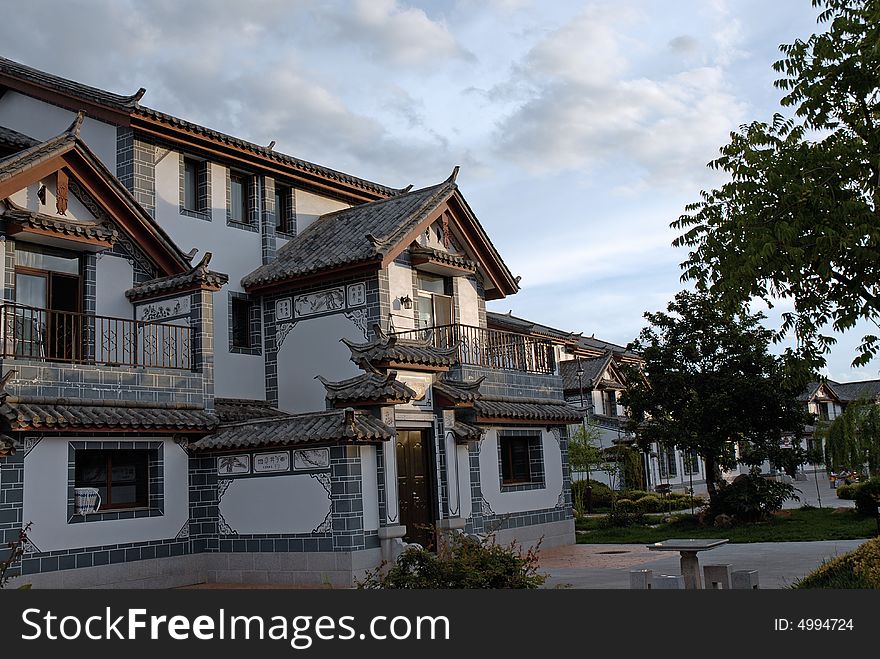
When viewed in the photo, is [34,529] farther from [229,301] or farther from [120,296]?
[229,301]

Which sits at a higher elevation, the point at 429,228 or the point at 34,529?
the point at 429,228

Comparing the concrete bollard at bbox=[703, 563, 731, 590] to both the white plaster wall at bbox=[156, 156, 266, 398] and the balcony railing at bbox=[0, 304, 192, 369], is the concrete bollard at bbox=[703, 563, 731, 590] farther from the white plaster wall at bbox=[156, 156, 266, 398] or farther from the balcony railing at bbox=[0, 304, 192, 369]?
the white plaster wall at bbox=[156, 156, 266, 398]

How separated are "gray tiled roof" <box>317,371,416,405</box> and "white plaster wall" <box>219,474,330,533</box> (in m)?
1.49

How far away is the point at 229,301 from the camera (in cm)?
1923

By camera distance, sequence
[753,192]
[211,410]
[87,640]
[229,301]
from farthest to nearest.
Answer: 1. [229,301]
2. [211,410]
3. [753,192]
4. [87,640]

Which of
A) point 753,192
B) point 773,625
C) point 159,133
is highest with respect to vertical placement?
point 159,133

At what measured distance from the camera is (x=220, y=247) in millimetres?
19297

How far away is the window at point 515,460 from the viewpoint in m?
20.3

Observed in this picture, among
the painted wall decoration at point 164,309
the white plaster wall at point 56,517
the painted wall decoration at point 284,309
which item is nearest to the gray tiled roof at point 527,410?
the painted wall decoration at point 284,309

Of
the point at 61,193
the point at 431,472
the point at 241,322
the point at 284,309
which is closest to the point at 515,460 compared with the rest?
the point at 431,472

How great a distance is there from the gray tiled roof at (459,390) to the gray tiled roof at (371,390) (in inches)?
60.6

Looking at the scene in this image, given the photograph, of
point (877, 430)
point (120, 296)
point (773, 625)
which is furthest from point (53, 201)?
point (877, 430)

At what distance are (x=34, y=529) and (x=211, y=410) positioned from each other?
12.3ft

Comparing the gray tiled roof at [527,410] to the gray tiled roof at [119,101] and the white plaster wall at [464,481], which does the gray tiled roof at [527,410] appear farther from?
the gray tiled roof at [119,101]
